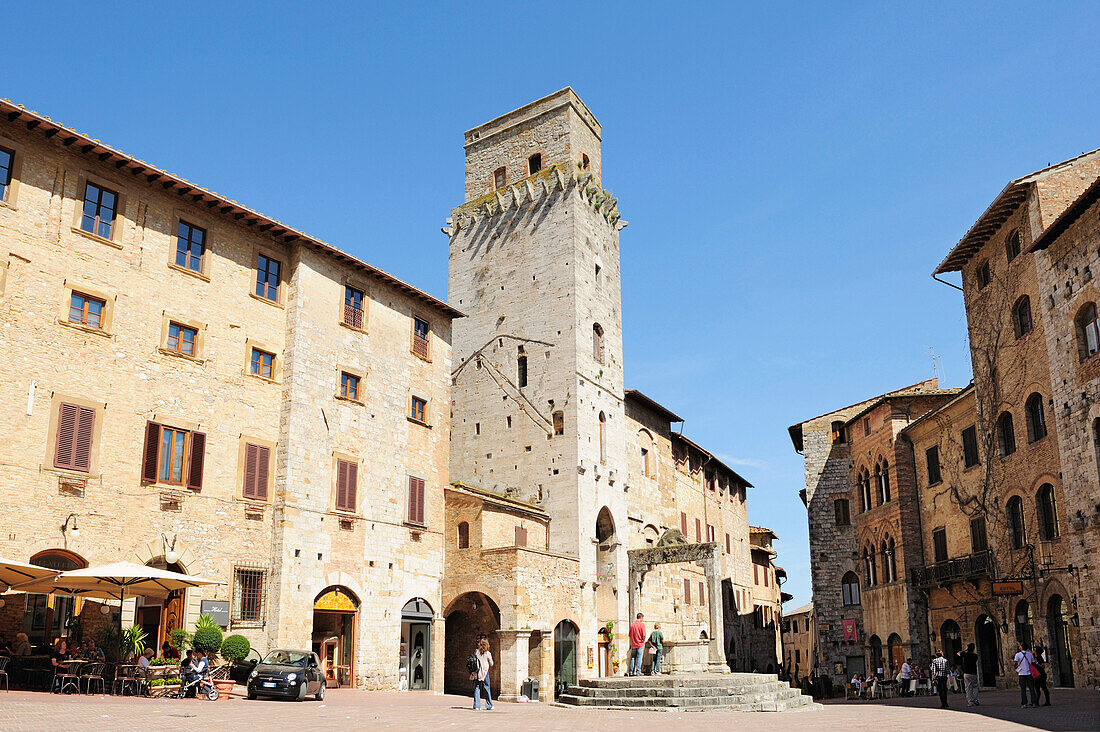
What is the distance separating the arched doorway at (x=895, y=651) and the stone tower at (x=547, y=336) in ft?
42.4

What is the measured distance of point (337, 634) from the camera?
86.8ft

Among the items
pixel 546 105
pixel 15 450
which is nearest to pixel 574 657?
pixel 15 450

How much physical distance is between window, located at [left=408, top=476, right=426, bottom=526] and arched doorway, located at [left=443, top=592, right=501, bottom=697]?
3.14m

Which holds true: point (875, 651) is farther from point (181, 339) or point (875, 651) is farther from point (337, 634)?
point (181, 339)

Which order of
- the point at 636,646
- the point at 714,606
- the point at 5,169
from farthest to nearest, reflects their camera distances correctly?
the point at 714,606
the point at 636,646
the point at 5,169

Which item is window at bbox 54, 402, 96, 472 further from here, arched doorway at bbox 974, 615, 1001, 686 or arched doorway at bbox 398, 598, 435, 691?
arched doorway at bbox 974, 615, 1001, 686

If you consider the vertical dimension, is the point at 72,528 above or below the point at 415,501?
below

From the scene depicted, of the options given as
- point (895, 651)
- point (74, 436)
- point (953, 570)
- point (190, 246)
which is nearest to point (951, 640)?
point (953, 570)

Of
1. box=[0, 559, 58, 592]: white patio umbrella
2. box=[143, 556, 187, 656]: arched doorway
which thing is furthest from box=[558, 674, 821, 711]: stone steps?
box=[0, 559, 58, 592]: white patio umbrella

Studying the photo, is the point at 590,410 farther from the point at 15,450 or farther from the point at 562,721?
the point at 15,450

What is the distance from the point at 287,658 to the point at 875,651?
3139 cm

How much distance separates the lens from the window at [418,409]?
100ft

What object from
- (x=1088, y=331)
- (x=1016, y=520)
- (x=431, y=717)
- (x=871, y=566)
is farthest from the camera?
(x=871, y=566)

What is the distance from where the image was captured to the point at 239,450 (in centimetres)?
2461
